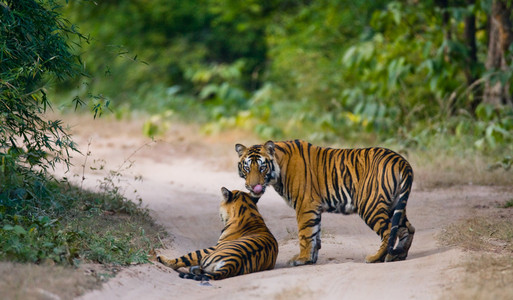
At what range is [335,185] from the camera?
623 centimetres

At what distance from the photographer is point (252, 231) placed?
6.07 metres

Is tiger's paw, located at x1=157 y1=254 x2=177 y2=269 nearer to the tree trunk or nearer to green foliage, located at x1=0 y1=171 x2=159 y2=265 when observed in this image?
green foliage, located at x1=0 y1=171 x2=159 y2=265

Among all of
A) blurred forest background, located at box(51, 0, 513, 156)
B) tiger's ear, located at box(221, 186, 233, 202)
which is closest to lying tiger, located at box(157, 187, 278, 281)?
tiger's ear, located at box(221, 186, 233, 202)

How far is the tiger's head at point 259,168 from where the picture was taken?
608 centimetres

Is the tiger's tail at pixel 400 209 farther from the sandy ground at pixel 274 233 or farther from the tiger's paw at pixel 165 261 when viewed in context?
the tiger's paw at pixel 165 261

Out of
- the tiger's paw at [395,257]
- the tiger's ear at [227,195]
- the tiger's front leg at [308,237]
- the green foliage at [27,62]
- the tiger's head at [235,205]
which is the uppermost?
the green foliage at [27,62]

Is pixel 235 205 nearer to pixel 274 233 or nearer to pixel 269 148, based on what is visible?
pixel 269 148

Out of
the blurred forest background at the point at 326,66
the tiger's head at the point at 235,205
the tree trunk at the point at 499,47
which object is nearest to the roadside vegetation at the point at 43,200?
the blurred forest background at the point at 326,66

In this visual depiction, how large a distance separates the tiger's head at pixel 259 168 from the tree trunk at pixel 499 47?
604 cm

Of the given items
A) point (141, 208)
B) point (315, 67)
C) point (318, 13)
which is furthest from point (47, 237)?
point (318, 13)

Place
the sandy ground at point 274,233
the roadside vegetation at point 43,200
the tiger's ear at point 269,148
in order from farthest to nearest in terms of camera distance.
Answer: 1. the tiger's ear at point 269,148
2. the roadside vegetation at point 43,200
3. the sandy ground at point 274,233

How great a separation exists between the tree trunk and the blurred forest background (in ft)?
0.06

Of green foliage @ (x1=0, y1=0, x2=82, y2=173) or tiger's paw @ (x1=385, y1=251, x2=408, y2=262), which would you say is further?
green foliage @ (x1=0, y1=0, x2=82, y2=173)

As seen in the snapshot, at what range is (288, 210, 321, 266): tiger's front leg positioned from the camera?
6016 mm
